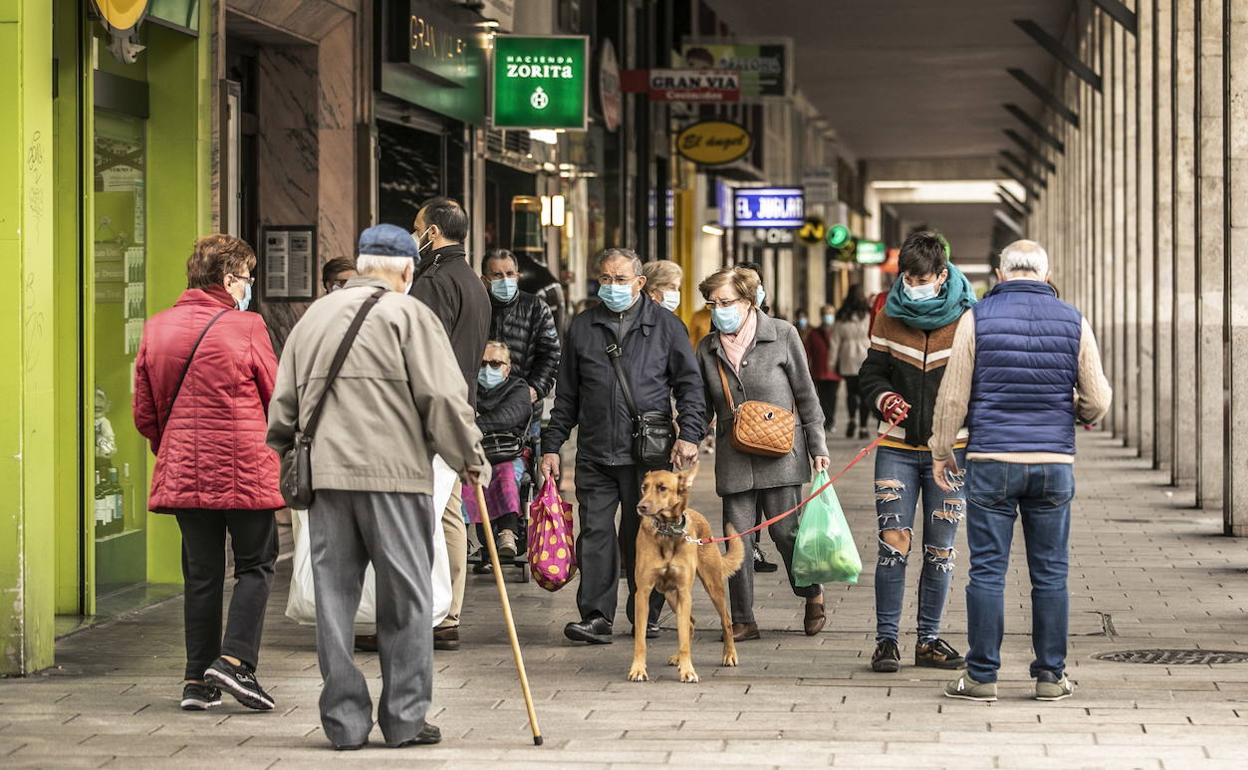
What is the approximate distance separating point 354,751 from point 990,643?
2372 millimetres

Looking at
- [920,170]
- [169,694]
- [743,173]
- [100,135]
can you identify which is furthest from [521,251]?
[920,170]

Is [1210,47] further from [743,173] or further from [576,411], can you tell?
[743,173]

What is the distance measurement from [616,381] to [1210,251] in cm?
749

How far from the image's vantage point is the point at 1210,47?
1509 cm

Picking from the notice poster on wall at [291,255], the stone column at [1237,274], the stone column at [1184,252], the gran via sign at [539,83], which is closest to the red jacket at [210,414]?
the notice poster on wall at [291,255]

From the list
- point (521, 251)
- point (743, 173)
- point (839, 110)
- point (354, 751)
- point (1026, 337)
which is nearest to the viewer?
point (354, 751)

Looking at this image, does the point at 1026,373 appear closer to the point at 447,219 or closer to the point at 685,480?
the point at 685,480

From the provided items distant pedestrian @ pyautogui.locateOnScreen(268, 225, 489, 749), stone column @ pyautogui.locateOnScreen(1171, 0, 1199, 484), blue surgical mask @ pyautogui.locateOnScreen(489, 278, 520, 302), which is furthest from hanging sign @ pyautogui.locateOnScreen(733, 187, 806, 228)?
distant pedestrian @ pyautogui.locateOnScreen(268, 225, 489, 749)

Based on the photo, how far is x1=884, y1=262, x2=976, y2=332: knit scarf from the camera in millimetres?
8273

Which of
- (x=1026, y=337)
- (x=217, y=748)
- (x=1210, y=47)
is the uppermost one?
(x=1210, y=47)

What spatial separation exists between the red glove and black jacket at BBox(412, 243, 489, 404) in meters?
1.79

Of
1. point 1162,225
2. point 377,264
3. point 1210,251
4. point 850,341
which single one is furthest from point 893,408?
point 850,341

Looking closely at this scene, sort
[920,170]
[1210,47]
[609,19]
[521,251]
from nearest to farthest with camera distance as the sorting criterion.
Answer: [1210,47], [521,251], [609,19], [920,170]

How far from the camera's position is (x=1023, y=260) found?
770 cm
